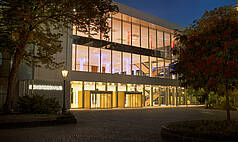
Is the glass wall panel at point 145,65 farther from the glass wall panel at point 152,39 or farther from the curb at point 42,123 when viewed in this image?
the curb at point 42,123

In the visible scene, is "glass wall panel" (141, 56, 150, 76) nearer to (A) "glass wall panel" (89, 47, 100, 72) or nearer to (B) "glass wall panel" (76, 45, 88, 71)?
(A) "glass wall panel" (89, 47, 100, 72)

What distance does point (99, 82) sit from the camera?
100 feet

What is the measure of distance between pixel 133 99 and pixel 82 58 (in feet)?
31.3

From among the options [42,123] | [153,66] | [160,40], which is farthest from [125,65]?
[42,123]

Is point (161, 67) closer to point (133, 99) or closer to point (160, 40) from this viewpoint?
point (160, 40)

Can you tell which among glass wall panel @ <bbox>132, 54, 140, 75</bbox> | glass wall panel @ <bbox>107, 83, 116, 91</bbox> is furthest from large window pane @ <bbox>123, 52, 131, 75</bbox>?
glass wall panel @ <bbox>107, 83, 116, 91</bbox>

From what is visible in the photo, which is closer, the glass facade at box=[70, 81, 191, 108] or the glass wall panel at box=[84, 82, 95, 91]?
the glass facade at box=[70, 81, 191, 108]

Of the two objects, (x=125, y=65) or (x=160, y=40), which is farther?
(x=160, y=40)

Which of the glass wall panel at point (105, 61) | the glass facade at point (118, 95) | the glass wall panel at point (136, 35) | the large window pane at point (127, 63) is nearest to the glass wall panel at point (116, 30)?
the large window pane at point (127, 63)

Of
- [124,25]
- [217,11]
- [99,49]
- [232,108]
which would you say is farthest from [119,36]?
[217,11]

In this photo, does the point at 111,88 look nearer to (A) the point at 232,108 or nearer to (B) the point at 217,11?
(A) the point at 232,108

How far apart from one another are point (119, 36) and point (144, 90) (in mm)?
8767

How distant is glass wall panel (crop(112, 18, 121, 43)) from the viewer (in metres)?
33.3

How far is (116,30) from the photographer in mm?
33750
